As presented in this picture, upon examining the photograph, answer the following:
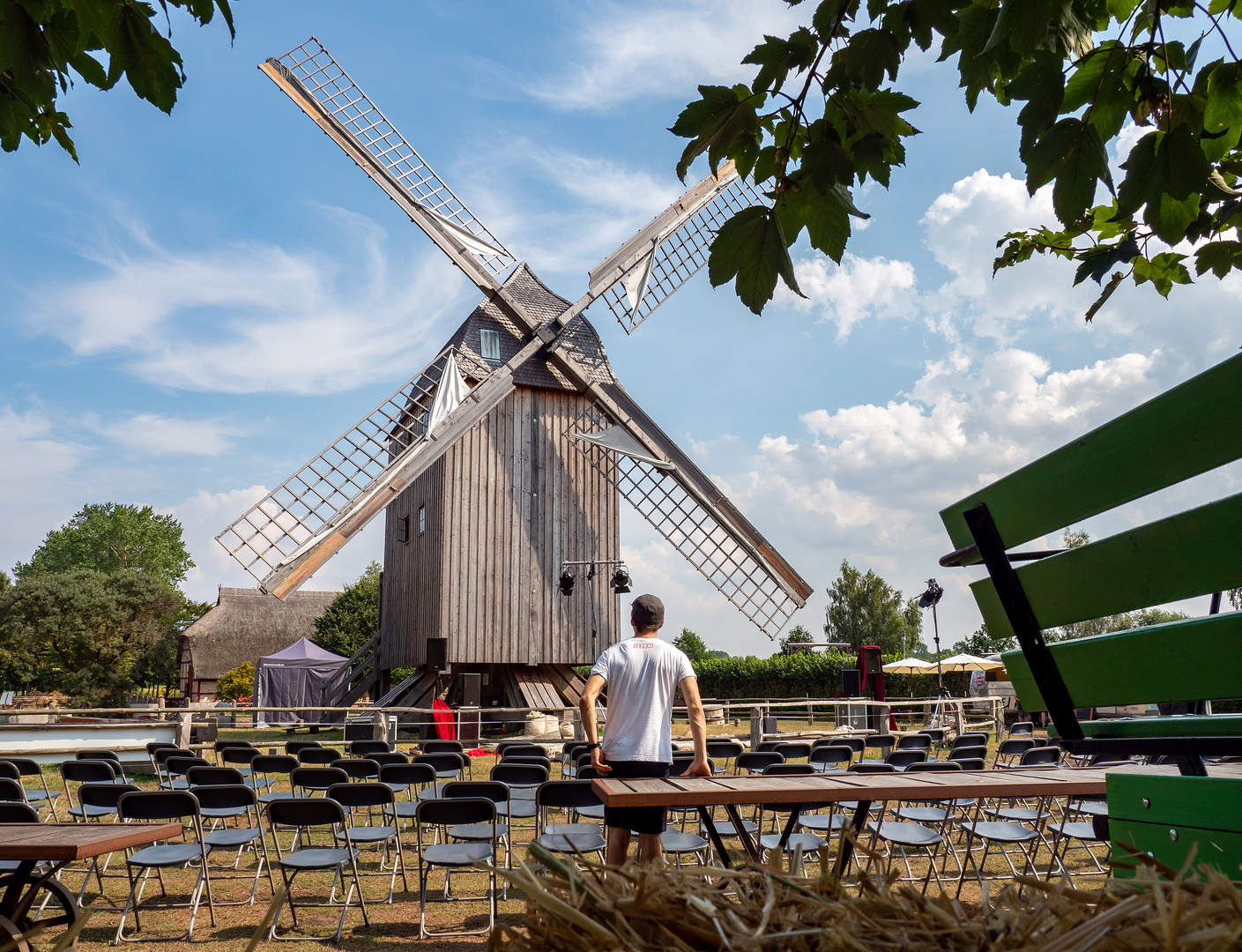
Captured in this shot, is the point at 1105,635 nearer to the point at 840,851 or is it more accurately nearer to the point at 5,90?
the point at 840,851

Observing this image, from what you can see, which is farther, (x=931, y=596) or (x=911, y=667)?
(x=911, y=667)

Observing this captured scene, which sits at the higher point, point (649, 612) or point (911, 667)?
point (649, 612)

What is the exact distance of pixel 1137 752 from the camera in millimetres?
1398

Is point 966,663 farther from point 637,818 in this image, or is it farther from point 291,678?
point 637,818

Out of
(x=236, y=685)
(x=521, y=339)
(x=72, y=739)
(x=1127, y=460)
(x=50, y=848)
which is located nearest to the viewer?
(x=1127, y=460)

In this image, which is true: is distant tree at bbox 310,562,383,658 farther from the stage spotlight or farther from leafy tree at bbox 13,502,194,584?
leafy tree at bbox 13,502,194,584

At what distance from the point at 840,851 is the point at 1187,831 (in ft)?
2.12

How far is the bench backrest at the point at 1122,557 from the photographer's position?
1.14 metres

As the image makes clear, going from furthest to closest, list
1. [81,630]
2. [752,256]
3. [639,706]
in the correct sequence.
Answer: [81,630], [639,706], [752,256]

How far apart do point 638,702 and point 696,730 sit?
0.33 meters

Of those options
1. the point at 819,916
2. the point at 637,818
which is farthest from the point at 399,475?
the point at 819,916

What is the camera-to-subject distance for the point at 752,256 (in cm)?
170

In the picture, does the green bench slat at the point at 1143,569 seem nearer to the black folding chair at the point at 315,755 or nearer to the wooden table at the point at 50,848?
the wooden table at the point at 50,848

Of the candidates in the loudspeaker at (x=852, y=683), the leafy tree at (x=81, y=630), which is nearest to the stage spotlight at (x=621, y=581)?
the loudspeaker at (x=852, y=683)
